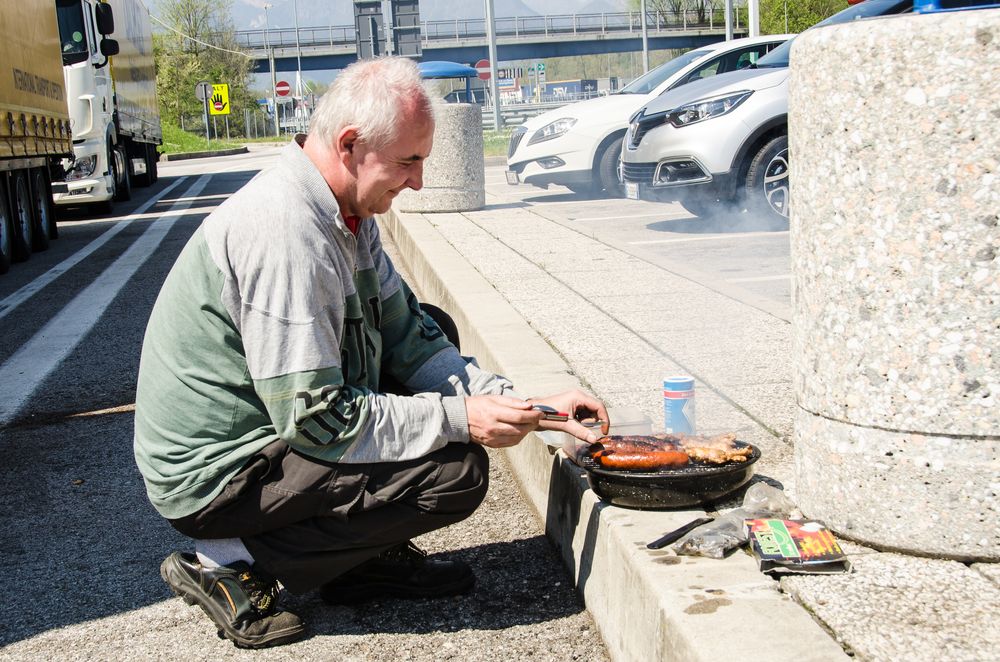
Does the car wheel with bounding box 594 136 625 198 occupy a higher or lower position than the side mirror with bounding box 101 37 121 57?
lower

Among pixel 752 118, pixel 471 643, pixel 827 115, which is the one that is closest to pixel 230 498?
pixel 471 643

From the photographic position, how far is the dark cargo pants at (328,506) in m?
2.89

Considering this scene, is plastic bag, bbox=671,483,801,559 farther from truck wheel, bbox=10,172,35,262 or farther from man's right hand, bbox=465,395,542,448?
truck wheel, bbox=10,172,35,262

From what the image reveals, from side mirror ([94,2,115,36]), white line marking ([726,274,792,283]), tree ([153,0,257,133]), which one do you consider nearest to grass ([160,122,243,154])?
tree ([153,0,257,133])

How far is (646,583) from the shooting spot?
8.50 ft

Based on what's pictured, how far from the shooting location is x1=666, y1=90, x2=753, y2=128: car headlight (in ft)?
31.7

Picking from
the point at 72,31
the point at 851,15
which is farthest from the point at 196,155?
the point at 851,15

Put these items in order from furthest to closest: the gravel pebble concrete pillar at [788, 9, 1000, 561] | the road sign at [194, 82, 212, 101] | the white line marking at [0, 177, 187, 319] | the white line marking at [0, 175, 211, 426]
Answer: the road sign at [194, 82, 212, 101], the white line marking at [0, 177, 187, 319], the white line marking at [0, 175, 211, 426], the gravel pebble concrete pillar at [788, 9, 1000, 561]

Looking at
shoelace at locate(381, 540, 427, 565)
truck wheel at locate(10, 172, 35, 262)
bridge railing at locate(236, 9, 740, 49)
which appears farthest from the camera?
bridge railing at locate(236, 9, 740, 49)

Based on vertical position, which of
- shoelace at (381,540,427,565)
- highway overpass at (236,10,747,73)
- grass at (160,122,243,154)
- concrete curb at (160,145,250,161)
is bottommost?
shoelace at (381,540,427,565)

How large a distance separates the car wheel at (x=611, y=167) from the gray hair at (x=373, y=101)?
10.2 metres

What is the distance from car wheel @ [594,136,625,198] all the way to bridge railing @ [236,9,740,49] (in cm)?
7083

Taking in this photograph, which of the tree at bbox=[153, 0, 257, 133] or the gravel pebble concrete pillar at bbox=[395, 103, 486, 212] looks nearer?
the gravel pebble concrete pillar at bbox=[395, 103, 486, 212]

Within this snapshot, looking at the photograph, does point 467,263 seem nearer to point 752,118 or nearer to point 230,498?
point 752,118
